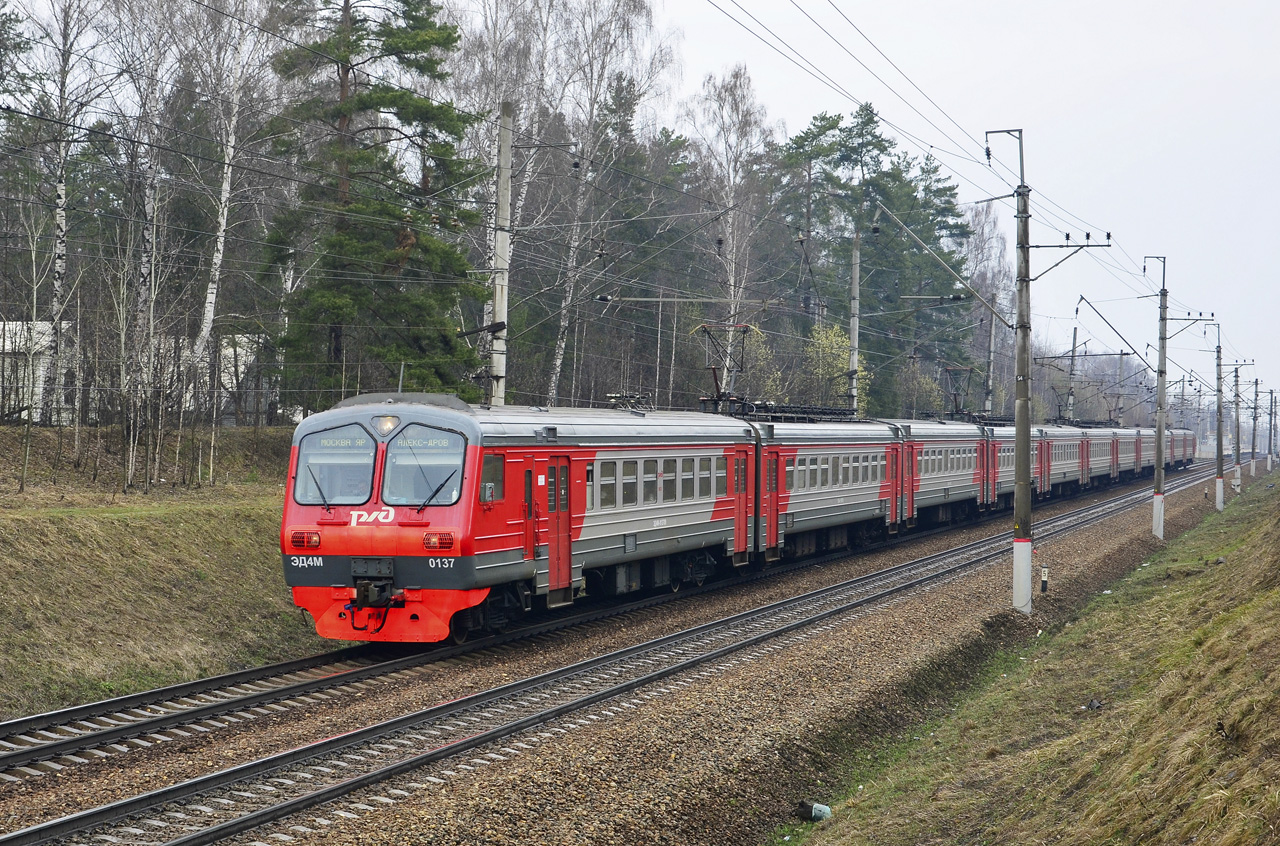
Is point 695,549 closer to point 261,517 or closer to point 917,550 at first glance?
point 261,517

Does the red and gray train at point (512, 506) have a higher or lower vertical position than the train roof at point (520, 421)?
lower

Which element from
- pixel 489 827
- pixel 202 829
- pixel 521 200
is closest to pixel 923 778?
pixel 489 827

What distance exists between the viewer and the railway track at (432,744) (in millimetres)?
7465

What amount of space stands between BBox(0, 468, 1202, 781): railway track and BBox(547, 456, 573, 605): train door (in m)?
0.79

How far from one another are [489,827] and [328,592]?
237 inches

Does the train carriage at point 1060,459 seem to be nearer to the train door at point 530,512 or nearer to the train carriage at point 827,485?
the train carriage at point 827,485

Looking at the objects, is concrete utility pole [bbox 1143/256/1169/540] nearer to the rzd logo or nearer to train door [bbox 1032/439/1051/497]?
train door [bbox 1032/439/1051/497]

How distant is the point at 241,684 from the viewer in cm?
1176

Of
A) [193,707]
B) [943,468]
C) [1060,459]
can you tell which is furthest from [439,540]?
[1060,459]

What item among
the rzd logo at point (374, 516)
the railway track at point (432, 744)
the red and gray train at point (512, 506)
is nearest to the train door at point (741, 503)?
the red and gray train at point (512, 506)

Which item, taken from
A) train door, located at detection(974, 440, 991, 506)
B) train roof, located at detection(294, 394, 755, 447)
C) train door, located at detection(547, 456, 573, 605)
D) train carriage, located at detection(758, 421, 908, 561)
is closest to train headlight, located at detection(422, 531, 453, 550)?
train roof, located at detection(294, 394, 755, 447)

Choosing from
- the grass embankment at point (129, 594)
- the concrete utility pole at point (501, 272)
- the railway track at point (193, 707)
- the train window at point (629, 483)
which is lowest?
the railway track at point (193, 707)

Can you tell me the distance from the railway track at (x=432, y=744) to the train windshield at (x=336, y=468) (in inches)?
121

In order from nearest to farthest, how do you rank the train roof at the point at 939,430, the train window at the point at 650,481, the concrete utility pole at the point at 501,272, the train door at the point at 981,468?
the train window at the point at 650,481 < the concrete utility pole at the point at 501,272 < the train roof at the point at 939,430 < the train door at the point at 981,468
